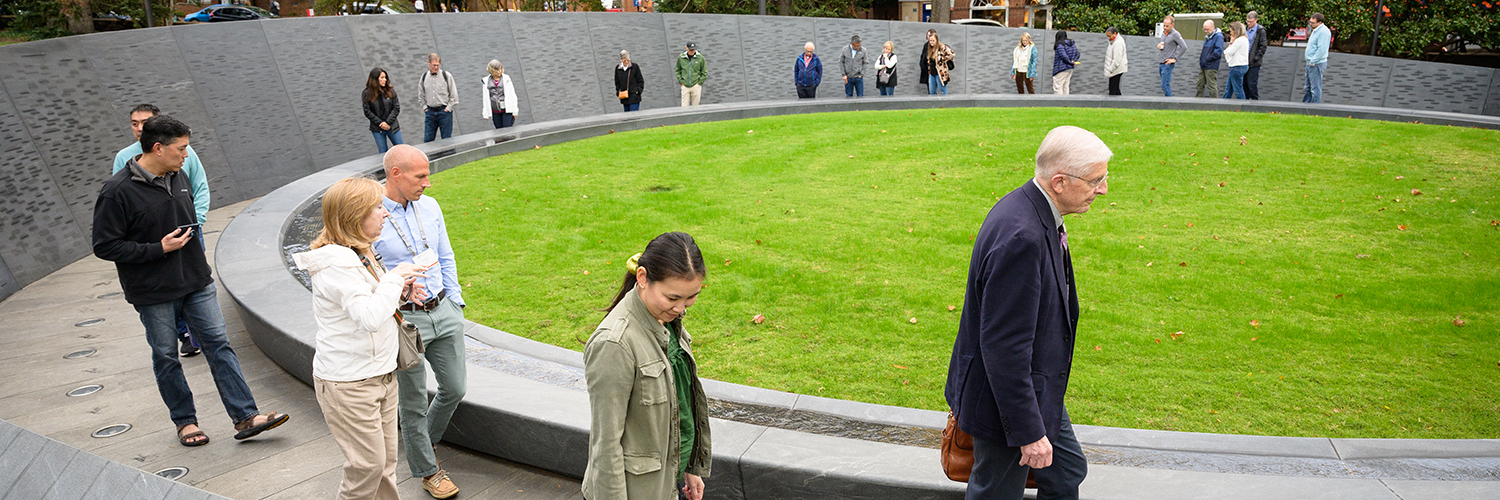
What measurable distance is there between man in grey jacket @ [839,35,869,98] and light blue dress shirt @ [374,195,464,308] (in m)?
16.9

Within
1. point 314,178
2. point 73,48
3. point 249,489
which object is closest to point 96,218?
point 249,489

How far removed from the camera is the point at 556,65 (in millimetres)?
19766

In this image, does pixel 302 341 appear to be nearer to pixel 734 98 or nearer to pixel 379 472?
pixel 379 472

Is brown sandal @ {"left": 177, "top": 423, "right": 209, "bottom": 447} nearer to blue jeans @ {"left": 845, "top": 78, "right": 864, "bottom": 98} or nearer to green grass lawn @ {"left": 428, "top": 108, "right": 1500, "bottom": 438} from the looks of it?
green grass lawn @ {"left": 428, "top": 108, "right": 1500, "bottom": 438}

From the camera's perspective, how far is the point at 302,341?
551 centimetres

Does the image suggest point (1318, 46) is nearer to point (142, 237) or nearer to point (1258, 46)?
point (1258, 46)

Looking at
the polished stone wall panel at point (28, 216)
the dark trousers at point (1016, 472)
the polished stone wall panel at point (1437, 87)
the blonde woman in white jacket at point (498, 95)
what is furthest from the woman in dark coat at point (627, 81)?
the polished stone wall panel at point (1437, 87)

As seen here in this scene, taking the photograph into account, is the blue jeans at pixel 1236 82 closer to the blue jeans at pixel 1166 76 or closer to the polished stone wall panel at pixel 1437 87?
the blue jeans at pixel 1166 76

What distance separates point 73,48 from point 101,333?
606 cm

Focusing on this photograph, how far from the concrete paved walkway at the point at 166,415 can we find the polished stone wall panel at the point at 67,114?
2824 millimetres

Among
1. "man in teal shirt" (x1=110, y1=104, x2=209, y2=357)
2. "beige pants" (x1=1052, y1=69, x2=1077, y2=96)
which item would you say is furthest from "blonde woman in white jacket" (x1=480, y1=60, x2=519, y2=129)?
"beige pants" (x1=1052, y1=69, x2=1077, y2=96)

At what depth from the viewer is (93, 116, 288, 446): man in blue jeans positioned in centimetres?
469

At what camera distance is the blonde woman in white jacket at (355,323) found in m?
3.48

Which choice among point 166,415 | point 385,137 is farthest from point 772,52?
point 166,415
